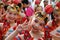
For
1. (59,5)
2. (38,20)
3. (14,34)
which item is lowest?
(14,34)

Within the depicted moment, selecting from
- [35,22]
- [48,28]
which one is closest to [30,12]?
[35,22]

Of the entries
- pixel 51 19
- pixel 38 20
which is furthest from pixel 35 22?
pixel 51 19

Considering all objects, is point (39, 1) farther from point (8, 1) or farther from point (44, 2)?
point (8, 1)

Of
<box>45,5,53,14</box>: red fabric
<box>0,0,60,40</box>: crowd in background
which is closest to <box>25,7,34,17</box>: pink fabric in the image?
<box>0,0,60,40</box>: crowd in background

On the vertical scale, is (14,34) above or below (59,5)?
below

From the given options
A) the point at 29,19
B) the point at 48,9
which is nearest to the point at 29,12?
the point at 29,19

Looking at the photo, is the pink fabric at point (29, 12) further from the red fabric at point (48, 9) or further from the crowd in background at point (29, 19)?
the red fabric at point (48, 9)

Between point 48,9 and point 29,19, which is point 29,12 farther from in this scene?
point 48,9

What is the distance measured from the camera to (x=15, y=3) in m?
1.24

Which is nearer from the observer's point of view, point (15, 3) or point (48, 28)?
point (48, 28)

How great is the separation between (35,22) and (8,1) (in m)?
0.30

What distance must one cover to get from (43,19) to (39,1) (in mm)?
148

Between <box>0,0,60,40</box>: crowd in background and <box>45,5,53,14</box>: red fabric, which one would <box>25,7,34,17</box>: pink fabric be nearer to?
<box>0,0,60,40</box>: crowd in background

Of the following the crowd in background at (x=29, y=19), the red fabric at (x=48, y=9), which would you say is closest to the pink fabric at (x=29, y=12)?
the crowd in background at (x=29, y=19)
